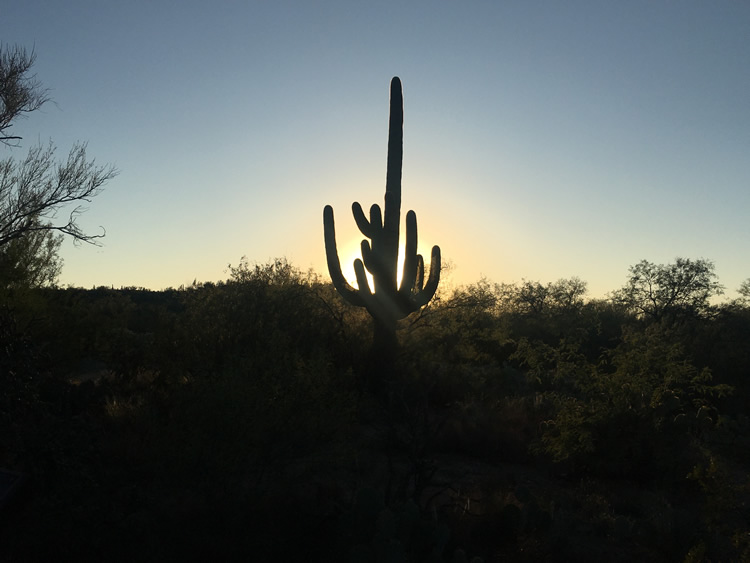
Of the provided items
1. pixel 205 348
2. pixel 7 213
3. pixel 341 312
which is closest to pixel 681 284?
pixel 341 312

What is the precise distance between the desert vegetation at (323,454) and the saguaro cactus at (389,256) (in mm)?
1759

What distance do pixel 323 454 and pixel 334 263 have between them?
18.1 ft

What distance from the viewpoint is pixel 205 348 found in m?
12.4

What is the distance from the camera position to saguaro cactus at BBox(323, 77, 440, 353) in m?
12.9

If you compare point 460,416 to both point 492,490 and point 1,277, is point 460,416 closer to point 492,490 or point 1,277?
point 492,490

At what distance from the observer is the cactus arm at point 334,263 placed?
13.4 m

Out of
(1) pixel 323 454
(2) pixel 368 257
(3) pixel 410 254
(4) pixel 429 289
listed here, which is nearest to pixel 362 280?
(2) pixel 368 257

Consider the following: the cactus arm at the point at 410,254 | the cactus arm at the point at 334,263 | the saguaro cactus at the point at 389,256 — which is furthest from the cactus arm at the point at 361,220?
the cactus arm at the point at 410,254

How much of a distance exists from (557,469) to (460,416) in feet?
8.46

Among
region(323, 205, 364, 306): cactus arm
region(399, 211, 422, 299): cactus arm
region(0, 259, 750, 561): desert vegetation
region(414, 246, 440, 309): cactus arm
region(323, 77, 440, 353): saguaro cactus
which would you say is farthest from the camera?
region(323, 205, 364, 306): cactus arm

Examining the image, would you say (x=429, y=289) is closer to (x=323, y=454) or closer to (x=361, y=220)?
(x=361, y=220)

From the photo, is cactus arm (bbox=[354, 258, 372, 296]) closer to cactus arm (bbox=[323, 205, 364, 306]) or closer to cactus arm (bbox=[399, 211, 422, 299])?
cactus arm (bbox=[323, 205, 364, 306])

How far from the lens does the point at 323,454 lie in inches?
343

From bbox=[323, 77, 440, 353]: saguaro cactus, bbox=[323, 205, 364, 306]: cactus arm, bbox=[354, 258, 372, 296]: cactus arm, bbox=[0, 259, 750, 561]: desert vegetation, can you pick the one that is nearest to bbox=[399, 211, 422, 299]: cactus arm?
bbox=[323, 77, 440, 353]: saguaro cactus
